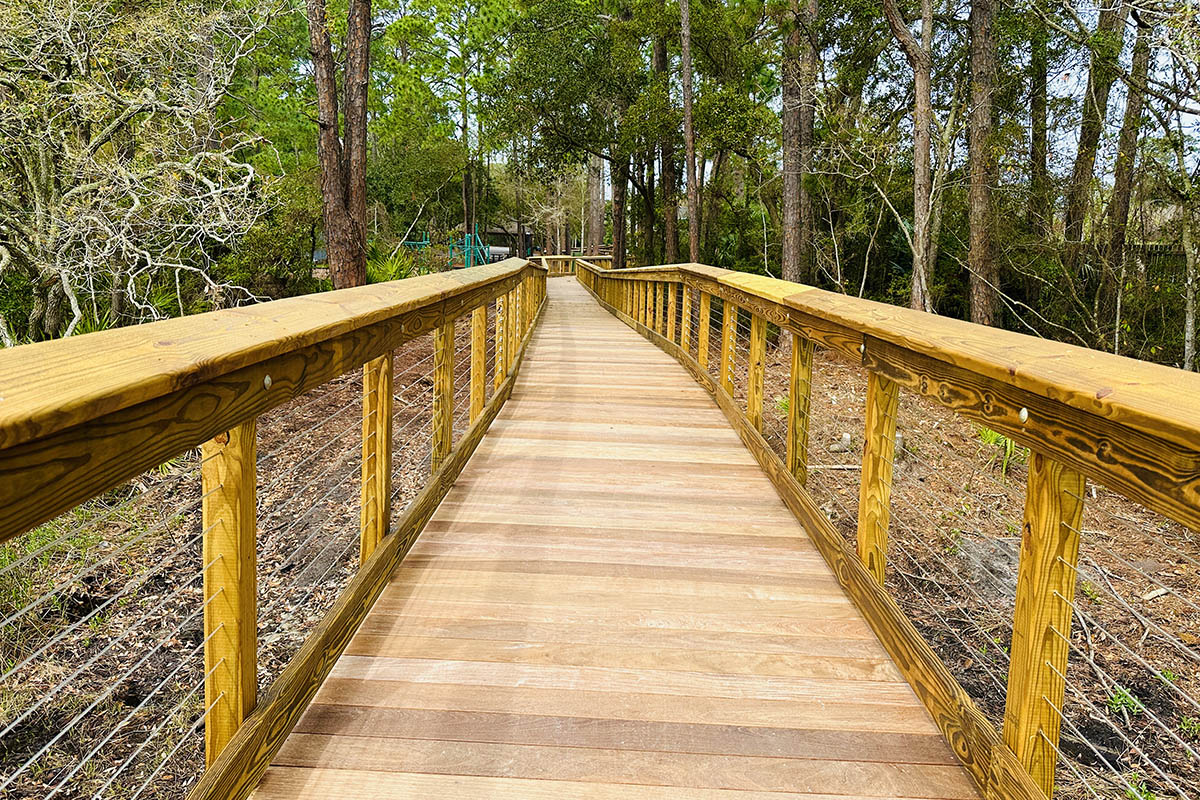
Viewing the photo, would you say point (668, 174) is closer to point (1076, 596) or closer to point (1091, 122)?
point (1091, 122)

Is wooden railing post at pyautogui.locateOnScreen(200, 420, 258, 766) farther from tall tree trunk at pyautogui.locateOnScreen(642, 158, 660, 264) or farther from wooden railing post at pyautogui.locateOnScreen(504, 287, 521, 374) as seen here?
tall tree trunk at pyautogui.locateOnScreen(642, 158, 660, 264)

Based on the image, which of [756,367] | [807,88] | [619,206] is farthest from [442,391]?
[619,206]

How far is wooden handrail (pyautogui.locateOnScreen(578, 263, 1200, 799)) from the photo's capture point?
53.4 inches

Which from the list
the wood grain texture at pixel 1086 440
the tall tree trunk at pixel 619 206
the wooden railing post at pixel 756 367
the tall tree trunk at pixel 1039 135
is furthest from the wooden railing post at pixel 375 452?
the tall tree trunk at pixel 619 206

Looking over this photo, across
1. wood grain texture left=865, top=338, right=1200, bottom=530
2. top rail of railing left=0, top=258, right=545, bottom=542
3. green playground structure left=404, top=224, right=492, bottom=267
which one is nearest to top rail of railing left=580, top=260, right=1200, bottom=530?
wood grain texture left=865, top=338, right=1200, bottom=530

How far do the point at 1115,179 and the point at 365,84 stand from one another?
424 inches

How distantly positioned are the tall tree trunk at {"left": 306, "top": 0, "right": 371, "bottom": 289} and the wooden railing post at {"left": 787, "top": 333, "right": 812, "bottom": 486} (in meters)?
7.96

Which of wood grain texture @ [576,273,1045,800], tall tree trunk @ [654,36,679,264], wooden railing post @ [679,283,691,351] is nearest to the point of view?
wood grain texture @ [576,273,1045,800]

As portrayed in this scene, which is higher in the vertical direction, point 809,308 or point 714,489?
point 809,308

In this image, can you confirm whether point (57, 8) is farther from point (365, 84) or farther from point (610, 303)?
point (610, 303)

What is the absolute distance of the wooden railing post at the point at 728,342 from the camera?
5543 millimetres

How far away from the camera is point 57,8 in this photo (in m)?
7.28

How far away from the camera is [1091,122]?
1288cm

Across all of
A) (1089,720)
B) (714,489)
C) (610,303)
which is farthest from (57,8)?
(610,303)
